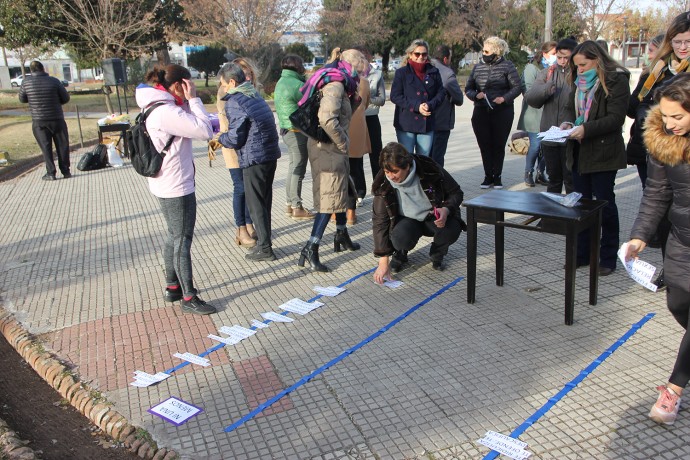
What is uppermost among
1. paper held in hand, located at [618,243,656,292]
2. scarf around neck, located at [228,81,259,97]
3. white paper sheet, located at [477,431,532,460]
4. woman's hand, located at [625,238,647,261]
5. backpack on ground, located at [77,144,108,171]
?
scarf around neck, located at [228,81,259,97]

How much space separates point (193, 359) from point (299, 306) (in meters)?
1.03

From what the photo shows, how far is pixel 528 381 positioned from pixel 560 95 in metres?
4.01

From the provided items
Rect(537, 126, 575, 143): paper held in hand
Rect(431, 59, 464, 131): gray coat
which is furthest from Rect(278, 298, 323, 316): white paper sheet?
Result: Rect(431, 59, 464, 131): gray coat

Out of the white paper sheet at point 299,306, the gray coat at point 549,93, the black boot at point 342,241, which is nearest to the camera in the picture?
the white paper sheet at point 299,306

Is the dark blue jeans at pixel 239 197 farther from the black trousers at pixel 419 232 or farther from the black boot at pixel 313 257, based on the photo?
the black trousers at pixel 419 232

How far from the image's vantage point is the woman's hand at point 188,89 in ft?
14.2

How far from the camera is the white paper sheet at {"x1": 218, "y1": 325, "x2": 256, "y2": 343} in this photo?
13.7 ft

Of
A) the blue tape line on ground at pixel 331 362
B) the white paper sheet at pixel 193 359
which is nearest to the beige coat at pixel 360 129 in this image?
the blue tape line on ground at pixel 331 362

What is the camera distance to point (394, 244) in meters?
5.02

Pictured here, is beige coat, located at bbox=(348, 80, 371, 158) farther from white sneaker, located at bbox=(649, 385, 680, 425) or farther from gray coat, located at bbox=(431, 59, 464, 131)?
white sneaker, located at bbox=(649, 385, 680, 425)

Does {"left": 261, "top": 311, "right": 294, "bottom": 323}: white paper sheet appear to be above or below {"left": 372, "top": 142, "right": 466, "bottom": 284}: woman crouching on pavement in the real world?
below

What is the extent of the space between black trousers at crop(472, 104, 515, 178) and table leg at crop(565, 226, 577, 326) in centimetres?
428

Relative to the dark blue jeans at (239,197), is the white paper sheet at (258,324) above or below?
below

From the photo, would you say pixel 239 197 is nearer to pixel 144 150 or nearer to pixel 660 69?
pixel 144 150
